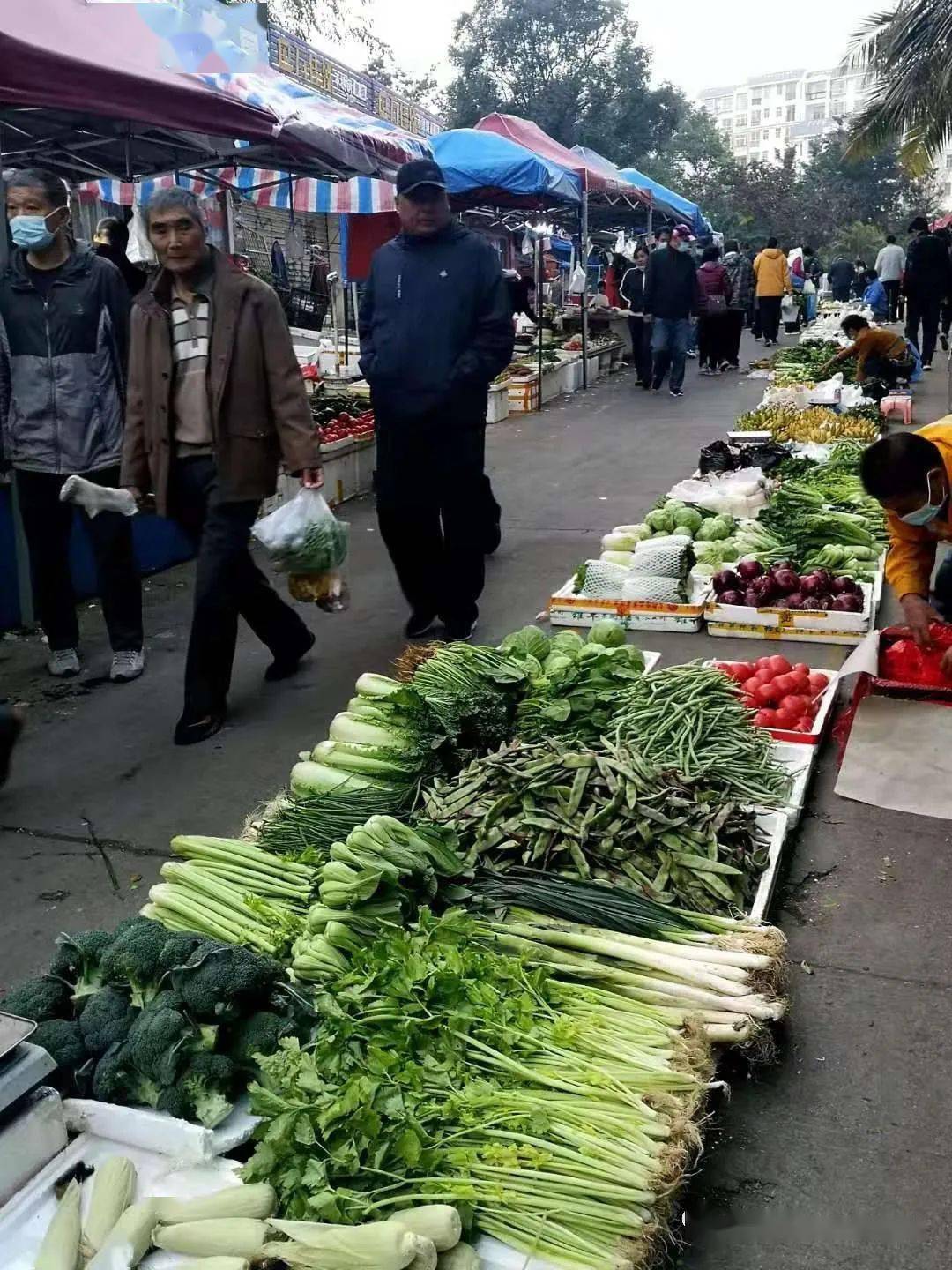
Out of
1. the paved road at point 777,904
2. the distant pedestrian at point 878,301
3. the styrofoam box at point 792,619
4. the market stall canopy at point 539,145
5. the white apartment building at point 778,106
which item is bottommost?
the paved road at point 777,904

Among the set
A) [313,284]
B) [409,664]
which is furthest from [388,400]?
[313,284]

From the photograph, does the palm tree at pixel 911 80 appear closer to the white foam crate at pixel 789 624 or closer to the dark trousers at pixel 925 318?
the dark trousers at pixel 925 318

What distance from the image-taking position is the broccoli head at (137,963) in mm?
2537

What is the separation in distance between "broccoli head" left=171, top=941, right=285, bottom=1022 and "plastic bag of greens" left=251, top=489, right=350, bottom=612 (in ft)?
8.06

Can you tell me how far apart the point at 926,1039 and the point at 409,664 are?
2278 mm

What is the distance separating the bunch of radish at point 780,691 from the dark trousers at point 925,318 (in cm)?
1362

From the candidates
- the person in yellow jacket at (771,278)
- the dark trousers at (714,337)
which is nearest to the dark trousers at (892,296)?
the person in yellow jacket at (771,278)

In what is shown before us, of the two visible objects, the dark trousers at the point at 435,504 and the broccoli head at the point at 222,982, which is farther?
the dark trousers at the point at 435,504

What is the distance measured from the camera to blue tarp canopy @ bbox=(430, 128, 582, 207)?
13.5m

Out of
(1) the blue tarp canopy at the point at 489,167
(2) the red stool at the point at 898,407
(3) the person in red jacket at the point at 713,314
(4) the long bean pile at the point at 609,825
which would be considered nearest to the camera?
(4) the long bean pile at the point at 609,825

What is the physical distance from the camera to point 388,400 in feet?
18.2

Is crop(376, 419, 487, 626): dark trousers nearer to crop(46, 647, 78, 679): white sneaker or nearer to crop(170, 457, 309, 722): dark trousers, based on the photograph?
crop(170, 457, 309, 722): dark trousers

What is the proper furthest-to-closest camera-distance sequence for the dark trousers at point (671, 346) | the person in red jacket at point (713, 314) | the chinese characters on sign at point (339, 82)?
the chinese characters on sign at point (339, 82)
the person in red jacket at point (713, 314)
the dark trousers at point (671, 346)

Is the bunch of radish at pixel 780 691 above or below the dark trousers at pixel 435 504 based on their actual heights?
below
